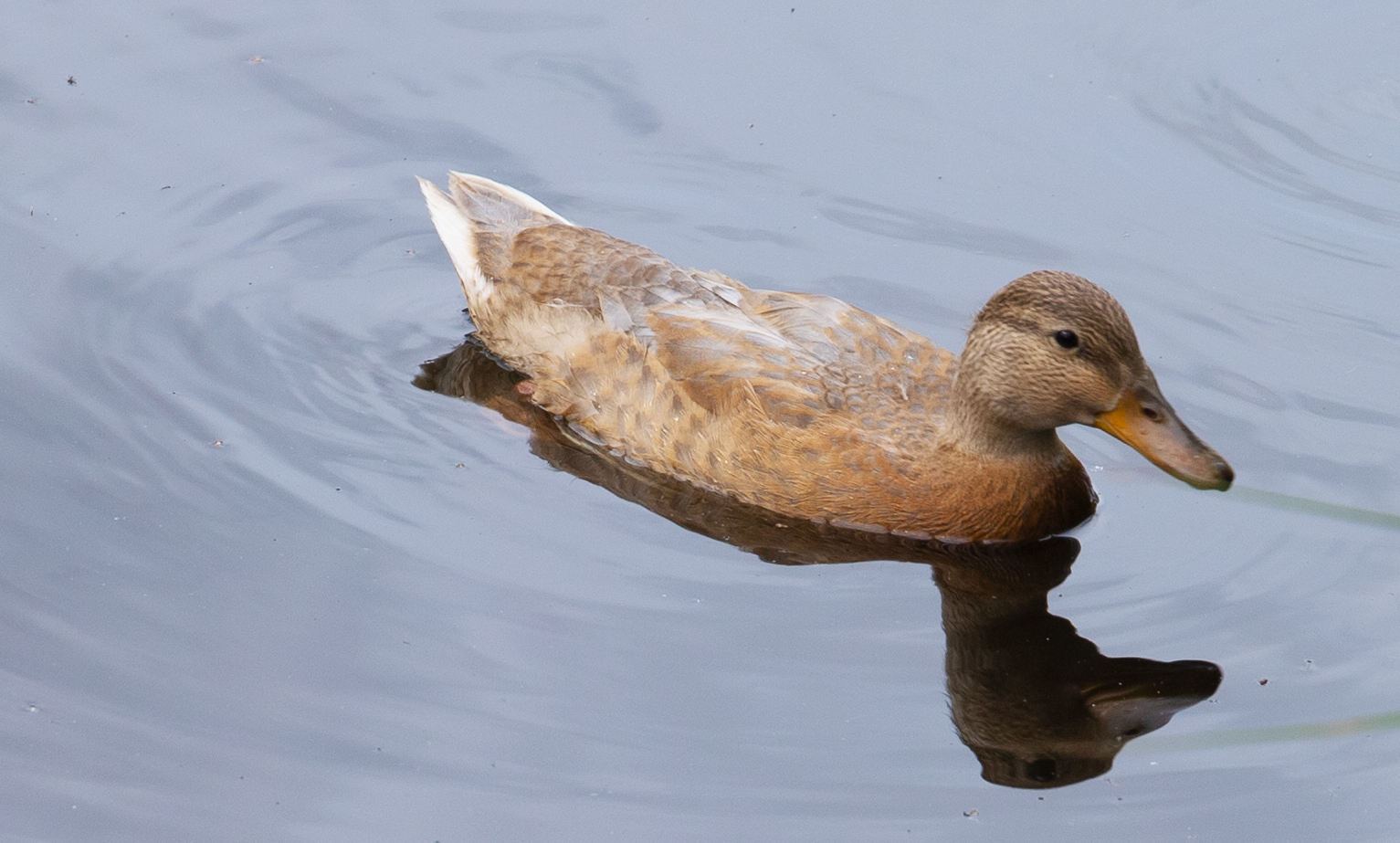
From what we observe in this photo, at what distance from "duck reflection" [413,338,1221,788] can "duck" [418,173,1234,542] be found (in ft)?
0.29

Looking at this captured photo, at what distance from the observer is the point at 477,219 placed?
28.7ft

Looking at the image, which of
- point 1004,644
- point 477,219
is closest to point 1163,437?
point 1004,644

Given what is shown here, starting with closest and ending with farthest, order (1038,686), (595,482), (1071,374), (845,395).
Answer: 1. (1038,686)
2. (1071,374)
3. (845,395)
4. (595,482)

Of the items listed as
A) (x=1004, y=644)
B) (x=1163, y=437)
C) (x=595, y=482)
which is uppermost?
(x=1163, y=437)

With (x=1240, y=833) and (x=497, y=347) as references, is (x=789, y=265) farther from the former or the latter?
(x=1240, y=833)

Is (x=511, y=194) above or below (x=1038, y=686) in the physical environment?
above

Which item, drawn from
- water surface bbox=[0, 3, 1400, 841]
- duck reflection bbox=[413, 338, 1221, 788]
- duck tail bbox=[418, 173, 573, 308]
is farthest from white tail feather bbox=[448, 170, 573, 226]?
duck reflection bbox=[413, 338, 1221, 788]

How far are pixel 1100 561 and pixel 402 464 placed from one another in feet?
9.97

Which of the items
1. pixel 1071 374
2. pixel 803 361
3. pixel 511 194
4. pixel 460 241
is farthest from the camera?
pixel 511 194

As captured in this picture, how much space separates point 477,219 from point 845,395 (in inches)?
96.6

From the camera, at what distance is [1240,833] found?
224 inches

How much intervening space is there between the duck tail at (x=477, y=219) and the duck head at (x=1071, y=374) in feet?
8.52

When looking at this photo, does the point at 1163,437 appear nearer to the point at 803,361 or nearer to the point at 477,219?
the point at 803,361

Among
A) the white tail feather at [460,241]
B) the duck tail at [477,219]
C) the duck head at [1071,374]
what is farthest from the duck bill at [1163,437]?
the white tail feather at [460,241]
